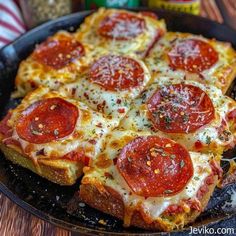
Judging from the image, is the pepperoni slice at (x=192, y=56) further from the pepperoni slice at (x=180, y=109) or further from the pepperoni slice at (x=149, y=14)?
the pepperoni slice at (x=149, y=14)

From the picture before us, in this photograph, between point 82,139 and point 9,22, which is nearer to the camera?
point 82,139

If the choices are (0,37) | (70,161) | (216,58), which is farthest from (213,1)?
(70,161)

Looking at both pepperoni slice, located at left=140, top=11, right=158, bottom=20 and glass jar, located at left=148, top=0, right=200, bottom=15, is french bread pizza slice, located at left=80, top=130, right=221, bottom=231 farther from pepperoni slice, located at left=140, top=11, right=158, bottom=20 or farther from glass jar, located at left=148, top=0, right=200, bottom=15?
glass jar, located at left=148, top=0, right=200, bottom=15

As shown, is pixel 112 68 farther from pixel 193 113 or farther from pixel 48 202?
pixel 48 202

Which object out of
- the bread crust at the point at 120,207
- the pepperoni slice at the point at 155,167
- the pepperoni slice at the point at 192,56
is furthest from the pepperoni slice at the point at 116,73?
the bread crust at the point at 120,207

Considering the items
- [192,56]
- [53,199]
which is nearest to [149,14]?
[192,56]

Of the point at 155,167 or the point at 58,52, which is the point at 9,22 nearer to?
the point at 58,52

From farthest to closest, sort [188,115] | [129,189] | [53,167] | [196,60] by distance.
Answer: [196,60] → [188,115] → [53,167] → [129,189]

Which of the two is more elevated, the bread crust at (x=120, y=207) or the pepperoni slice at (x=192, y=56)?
the pepperoni slice at (x=192, y=56)
